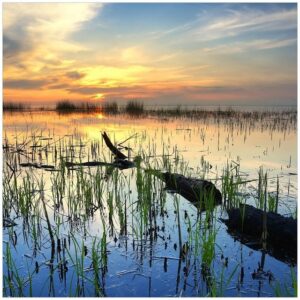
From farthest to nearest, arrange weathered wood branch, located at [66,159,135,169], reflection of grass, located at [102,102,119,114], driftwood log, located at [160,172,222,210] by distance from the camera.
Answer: reflection of grass, located at [102,102,119,114] → weathered wood branch, located at [66,159,135,169] → driftwood log, located at [160,172,222,210]

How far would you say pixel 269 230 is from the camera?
483 cm

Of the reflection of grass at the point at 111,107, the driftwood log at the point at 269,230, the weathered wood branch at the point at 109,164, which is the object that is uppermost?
the reflection of grass at the point at 111,107

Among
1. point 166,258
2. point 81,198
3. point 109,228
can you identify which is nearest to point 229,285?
point 166,258

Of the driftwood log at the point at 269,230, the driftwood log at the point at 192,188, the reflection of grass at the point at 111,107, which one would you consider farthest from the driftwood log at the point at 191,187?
the reflection of grass at the point at 111,107

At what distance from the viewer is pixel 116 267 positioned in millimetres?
4234

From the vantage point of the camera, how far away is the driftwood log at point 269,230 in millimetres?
4617

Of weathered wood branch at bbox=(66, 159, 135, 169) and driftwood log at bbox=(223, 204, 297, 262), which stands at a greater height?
weathered wood branch at bbox=(66, 159, 135, 169)

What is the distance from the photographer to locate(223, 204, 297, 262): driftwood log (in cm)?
462

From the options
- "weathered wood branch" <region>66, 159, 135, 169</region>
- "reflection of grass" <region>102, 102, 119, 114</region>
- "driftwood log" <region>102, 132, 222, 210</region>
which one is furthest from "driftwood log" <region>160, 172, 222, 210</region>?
"reflection of grass" <region>102, 102, 119, 114</region>

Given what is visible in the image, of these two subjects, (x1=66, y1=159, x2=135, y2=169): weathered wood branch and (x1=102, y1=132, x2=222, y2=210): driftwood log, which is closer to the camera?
(x1=102, y1=132, x2=222, y2=210): driftwood log

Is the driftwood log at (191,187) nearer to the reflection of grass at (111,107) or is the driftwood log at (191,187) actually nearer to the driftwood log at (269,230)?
the driftwood log at (269,230)

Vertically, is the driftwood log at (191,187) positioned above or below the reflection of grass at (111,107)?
below

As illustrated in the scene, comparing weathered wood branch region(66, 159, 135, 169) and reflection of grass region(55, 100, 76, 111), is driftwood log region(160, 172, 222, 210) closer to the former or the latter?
weathered wood branch region(66, 159, 135, 169)

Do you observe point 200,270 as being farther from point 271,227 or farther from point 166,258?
point 271,227
